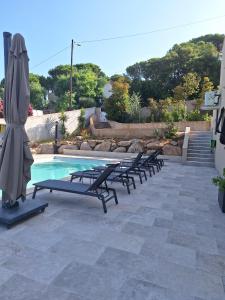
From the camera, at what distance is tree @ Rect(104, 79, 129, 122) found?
2008 cm

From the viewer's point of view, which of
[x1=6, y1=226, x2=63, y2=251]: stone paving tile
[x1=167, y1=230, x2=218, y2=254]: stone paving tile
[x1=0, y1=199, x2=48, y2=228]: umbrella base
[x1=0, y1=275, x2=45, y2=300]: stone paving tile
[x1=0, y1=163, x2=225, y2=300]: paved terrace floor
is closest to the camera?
[x1=0, y1=275, x2=45, y2=300]: stone paving tile

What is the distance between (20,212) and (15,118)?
1522mm

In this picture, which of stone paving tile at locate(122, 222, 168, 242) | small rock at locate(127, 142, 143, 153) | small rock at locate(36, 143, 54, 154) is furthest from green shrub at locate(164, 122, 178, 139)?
stone paving tile at locate(122, 222, 168, 242)

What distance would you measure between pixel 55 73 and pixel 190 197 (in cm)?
4436

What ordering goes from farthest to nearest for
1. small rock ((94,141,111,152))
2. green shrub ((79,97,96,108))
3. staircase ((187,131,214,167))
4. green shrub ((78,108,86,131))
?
green shrub ((79,97,96,108))
green shrub ((78,108,86,131))
small rock ((94,141,111,152))
staircase ((187,131,214,167))

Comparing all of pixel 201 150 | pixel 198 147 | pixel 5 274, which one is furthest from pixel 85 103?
pixel 5 274

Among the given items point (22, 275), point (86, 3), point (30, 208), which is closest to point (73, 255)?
point (22, 275)

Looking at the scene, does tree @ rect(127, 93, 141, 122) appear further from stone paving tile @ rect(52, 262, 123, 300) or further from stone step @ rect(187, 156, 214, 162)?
stone paving tile @ rect(52, 262, 123, 300)

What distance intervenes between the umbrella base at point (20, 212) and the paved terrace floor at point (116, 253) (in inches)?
4.9

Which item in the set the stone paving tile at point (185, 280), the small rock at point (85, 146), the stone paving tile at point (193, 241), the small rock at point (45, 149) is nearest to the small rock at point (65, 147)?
the small rock at point (85, 146)

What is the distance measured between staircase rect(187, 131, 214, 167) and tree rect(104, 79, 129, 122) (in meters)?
7.28

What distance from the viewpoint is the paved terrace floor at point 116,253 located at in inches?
94.5

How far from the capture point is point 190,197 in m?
5.88

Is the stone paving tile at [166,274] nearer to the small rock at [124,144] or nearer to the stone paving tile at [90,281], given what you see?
the stone paving tile at [90,281]
